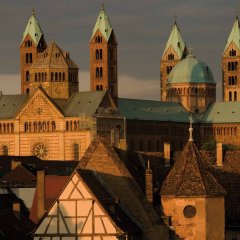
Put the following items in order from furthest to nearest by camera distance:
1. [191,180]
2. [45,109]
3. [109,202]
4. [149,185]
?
[45,109] < [149,185] < [191,180] < [109,202]

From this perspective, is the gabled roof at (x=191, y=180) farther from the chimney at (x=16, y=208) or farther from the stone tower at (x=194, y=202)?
the chimney at (x=16, y=208)

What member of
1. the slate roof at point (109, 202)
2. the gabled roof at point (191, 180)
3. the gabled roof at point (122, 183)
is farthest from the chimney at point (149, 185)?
the slate roof at point (109, 202)

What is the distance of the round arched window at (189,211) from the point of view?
56812 mm

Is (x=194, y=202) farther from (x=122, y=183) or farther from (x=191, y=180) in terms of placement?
(x=122, y=183)

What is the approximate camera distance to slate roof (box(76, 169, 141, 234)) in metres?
54.8

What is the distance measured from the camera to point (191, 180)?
57.2m

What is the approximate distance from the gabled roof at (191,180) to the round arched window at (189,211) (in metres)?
0.47

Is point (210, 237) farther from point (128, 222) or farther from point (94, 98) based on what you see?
point (94, 98)

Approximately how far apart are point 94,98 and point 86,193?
144 m

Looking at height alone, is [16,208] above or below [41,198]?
below

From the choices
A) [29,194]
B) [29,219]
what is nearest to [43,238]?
[29,219]

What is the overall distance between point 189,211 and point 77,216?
181 inches

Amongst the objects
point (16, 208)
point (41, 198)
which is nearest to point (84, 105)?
point (16, 208)

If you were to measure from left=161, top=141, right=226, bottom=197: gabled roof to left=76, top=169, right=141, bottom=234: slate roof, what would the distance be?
6.40 feet
